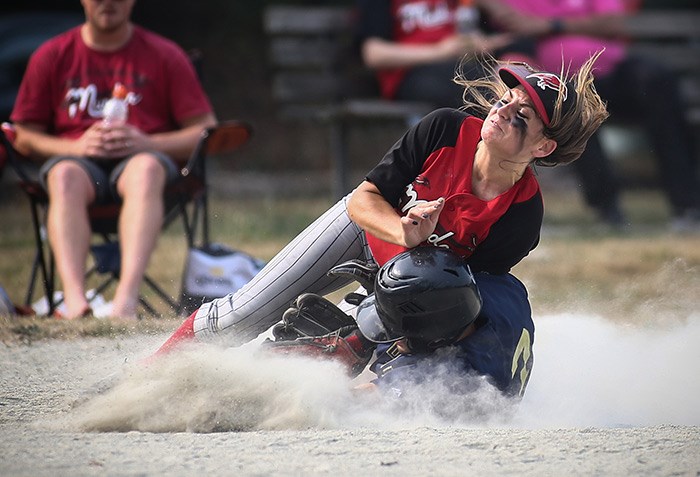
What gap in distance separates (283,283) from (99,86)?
2.26m

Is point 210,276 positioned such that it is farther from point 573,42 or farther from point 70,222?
point 573,42

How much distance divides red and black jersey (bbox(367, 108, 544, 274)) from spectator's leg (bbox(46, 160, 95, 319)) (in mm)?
1904

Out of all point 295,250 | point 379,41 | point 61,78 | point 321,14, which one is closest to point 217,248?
point 61,78

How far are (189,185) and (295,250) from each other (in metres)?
1.76

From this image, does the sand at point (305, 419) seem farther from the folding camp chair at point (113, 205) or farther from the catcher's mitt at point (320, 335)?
the folding camp chair at point (113, 205)

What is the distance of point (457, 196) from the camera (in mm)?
4094

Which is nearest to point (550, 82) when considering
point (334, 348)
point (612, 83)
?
point (334, 348)

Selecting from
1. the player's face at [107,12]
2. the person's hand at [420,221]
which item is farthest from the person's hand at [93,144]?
the person's hand at [420,221]

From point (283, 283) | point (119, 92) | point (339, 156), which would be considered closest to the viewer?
point (283, 283)

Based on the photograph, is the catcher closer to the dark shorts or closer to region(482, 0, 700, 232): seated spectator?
the dark shorts

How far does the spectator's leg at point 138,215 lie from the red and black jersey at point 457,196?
1723mm

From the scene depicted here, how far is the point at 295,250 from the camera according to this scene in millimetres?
4590

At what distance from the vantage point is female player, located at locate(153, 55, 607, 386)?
13.3 ft

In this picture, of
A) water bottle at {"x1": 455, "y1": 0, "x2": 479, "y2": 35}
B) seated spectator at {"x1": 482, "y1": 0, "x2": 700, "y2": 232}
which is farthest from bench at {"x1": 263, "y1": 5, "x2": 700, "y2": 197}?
water bottle at {"x1": 455, "y1": 0, "x2": 479, "y2": 35}
